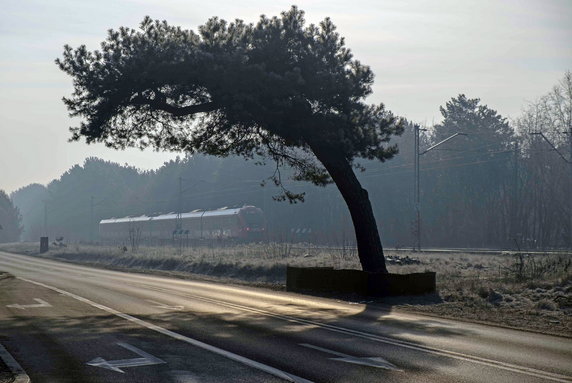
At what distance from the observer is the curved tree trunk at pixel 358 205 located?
26531 mm

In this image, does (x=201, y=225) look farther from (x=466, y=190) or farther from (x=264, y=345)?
(x=264, y=345)

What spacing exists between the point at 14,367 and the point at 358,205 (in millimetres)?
17010

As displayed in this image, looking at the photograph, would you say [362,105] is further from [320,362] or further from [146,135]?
[320,362]

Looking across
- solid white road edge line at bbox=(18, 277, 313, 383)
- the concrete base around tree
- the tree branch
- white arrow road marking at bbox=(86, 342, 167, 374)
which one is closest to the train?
the concrete base around tree

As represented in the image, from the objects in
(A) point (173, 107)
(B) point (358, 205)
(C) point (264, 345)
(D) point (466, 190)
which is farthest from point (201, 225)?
(C) point (264, 345)

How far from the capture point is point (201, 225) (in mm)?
92000

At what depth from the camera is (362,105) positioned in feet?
89.0

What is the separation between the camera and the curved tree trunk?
2653 cm

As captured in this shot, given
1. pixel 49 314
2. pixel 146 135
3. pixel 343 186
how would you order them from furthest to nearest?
pixel 146 135, pixel 343 186, pixel 49 314

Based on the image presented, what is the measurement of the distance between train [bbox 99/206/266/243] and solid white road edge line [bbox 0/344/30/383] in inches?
2679

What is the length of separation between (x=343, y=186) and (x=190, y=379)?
1693 centimetres

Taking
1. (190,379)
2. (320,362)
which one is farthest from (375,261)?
(190,379)

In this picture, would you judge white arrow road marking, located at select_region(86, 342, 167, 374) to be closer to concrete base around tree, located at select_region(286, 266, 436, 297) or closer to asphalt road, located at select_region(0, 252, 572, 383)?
asphalt road, located at select_region(0, 252, 572, 383)

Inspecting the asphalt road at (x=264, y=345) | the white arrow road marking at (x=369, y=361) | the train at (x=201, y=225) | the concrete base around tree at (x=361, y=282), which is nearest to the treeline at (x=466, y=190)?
the train at (x=201, y=225)
